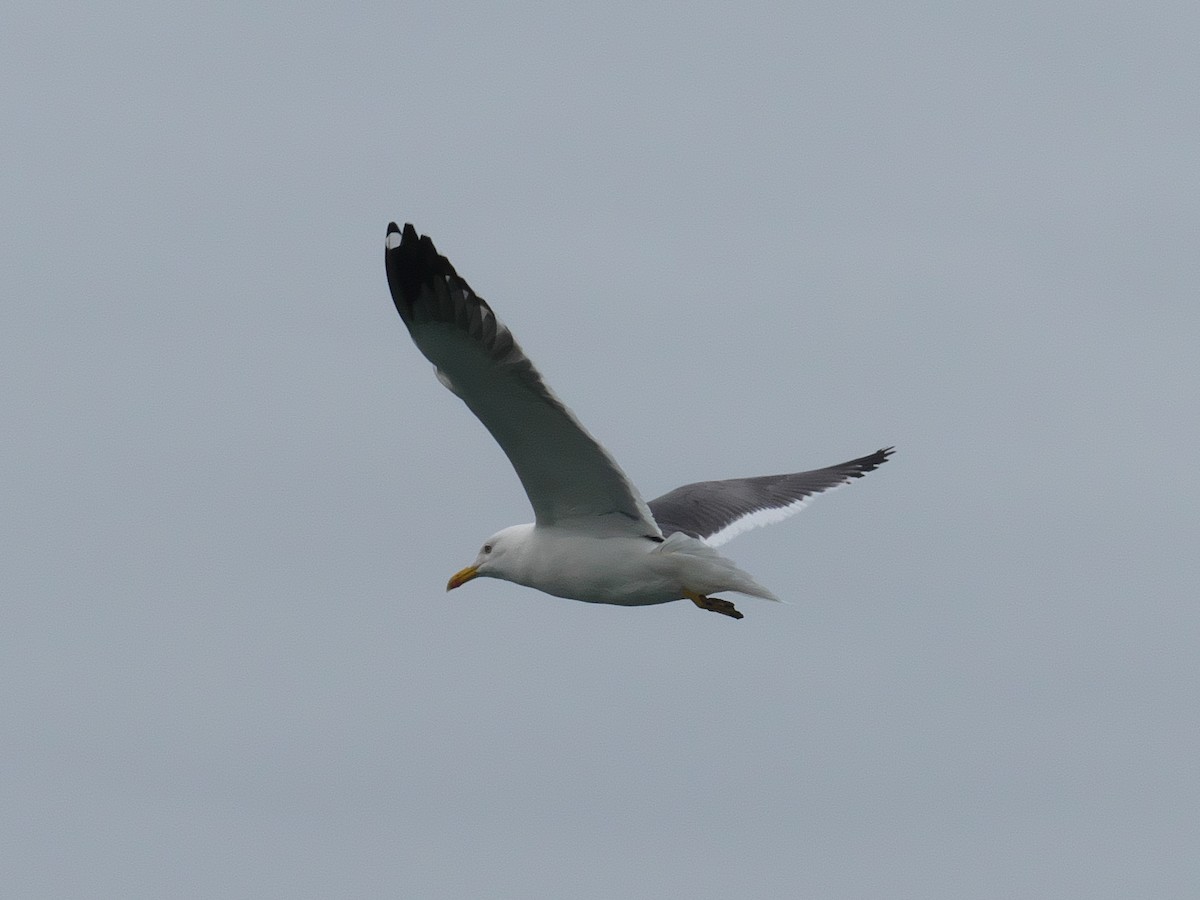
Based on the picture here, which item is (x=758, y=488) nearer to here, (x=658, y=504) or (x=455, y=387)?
(x=658, y=504)

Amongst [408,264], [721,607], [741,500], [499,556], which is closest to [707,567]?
[721,607]

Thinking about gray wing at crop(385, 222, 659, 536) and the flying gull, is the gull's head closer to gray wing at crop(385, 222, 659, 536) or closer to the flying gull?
the flying gull

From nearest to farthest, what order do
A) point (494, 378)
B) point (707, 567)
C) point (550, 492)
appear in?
point (494, 378), point (707, 567), point (550, 492)

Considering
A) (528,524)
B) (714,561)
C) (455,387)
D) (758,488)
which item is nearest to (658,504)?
(758,488)

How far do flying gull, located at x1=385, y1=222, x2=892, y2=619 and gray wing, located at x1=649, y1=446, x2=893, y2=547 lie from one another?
36 millimetres

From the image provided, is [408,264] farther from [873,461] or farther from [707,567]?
[873,461]

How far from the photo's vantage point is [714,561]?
12.9m

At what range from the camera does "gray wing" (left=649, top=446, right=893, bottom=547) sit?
15.6 metres

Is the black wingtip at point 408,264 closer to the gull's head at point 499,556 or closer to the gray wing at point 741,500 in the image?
the gull's head at point 499,556

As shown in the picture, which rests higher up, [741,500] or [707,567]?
[741,500]

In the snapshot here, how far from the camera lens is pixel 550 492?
43.1ft

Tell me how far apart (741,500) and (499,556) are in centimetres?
306

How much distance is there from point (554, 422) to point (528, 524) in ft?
7.55

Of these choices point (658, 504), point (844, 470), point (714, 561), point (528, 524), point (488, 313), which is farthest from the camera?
point (844, 470)
